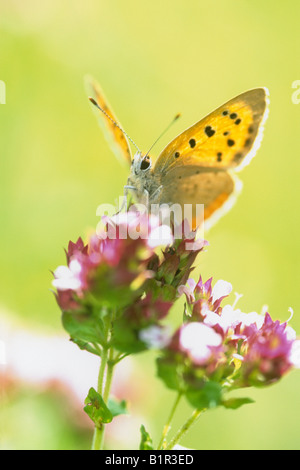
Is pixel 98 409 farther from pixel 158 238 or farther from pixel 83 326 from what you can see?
pixel 158 238

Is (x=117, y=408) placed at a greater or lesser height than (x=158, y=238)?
lesser

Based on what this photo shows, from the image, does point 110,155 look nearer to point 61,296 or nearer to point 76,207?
point 76,207

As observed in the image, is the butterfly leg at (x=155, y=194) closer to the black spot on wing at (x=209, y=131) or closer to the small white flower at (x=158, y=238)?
the black spot on wing at (x=209, y=131)

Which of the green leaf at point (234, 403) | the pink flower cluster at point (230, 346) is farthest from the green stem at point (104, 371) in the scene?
the green leaf at point (234, 403)

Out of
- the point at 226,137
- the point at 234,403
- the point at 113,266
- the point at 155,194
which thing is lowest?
the point at 234,403

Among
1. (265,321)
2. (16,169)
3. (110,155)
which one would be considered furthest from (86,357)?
(110,155)

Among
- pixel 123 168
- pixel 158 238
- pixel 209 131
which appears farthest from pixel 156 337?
pixel 123 168
